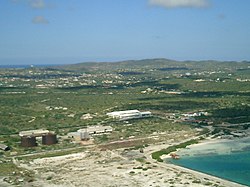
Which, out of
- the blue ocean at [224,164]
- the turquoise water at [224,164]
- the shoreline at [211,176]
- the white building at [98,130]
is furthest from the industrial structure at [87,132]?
the shoreline at [211,176]

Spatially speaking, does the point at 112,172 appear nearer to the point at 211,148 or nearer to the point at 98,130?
the point at 211,148

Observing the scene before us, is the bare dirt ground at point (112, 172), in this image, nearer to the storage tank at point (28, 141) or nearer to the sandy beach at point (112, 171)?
the sandy beach at point (112, 171)

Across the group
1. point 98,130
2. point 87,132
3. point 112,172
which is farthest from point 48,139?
point 112,172

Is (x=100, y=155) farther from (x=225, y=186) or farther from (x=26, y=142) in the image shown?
(x=225, y=186)

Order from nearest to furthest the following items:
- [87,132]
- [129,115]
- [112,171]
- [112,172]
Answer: [112,172] < [112,171] < [87,132] < [129,115]

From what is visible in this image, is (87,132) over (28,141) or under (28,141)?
over

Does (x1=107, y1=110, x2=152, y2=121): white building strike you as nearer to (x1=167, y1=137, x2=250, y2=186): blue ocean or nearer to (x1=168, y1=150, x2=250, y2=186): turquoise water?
(x1=167, y1=137, x2=250, y2=186): blue ocean

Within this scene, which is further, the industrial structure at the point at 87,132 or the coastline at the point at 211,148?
the industrial structure at the point at 87,132

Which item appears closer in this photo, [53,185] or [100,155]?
[53,185]

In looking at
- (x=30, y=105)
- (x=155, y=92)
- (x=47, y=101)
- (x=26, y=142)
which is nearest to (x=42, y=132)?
(x=26, y=142)
